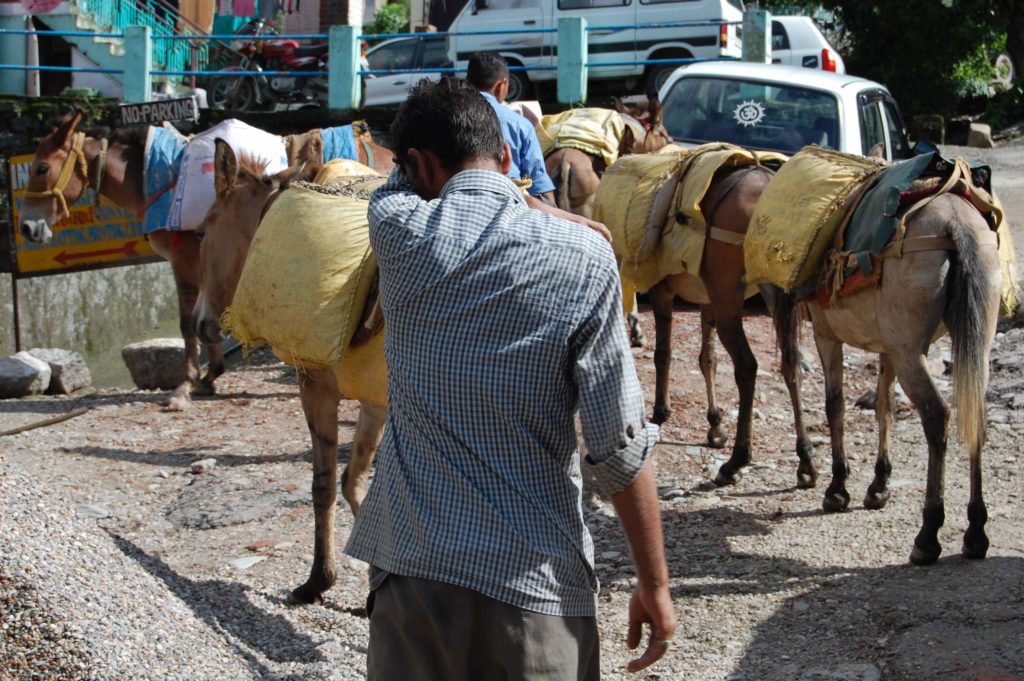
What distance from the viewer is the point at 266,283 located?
175 inches

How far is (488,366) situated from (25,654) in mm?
2144

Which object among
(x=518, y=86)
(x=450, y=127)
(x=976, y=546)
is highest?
(x=518, y=86)

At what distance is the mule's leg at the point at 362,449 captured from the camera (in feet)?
16.8

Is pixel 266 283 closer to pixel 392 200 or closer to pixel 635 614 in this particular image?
pixel 392 200

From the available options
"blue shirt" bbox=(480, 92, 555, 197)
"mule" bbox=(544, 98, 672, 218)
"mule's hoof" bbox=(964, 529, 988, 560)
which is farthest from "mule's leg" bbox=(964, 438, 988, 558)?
"mule" bbox=(544, 98, 672, 218)

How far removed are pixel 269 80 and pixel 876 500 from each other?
1688 cm

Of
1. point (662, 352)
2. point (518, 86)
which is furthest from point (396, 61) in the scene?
point (662, 352)

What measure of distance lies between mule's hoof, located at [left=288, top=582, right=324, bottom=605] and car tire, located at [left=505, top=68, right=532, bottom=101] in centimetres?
1164

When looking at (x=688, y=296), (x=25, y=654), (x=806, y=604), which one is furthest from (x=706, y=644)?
(x=688, y=296)

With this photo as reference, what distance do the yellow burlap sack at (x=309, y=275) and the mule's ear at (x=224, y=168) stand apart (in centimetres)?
89

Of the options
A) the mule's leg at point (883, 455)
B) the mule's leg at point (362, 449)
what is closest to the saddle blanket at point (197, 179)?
the mule's leg at point (362, 449)

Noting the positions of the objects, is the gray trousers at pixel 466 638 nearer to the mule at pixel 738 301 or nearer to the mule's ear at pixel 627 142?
the mule at pixel 738 301

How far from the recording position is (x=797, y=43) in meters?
19.1

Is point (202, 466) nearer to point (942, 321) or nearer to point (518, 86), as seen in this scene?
point (942, 321)
